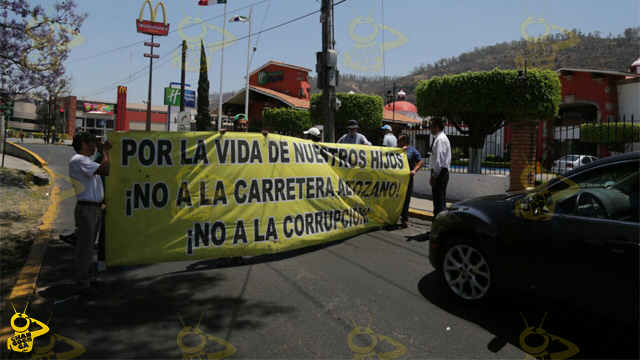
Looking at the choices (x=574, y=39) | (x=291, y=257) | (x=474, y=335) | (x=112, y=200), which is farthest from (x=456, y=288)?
(x=574, y=39)

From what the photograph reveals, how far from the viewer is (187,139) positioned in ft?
15.9

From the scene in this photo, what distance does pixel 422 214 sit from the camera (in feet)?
28.9

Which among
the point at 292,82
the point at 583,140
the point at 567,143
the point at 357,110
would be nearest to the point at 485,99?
the point at 583,140

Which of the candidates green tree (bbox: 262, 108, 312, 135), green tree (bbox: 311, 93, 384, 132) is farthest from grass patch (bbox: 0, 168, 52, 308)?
green tree (bbox: 262, 108, 312, 135)

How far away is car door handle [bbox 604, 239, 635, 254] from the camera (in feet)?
9.15

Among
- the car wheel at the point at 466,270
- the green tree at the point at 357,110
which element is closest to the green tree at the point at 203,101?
the green tree at the point at 357,110

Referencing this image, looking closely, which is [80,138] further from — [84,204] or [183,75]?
[183,75]

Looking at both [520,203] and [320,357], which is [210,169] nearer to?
[320,357]

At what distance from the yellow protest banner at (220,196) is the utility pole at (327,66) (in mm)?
5137

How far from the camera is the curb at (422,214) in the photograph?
8.62 m

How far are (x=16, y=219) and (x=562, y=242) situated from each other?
320 inches

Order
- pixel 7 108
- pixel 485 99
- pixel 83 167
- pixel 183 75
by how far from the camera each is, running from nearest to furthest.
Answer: pixel 83 167
pixel 485 99
pixel 7 108
pixel 183 75

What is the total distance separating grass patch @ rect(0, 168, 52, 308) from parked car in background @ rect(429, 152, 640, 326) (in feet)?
14.2

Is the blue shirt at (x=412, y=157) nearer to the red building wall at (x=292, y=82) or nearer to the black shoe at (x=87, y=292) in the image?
the black shoe at (x=87, y=292)
